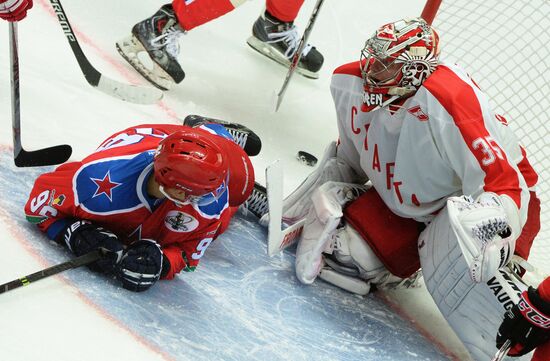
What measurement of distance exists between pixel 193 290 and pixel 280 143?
1340 millimetres

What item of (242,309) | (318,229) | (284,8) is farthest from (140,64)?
(242,309)

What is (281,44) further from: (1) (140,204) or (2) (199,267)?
(1) (140,204)

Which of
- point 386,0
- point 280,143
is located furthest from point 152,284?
point 386,0

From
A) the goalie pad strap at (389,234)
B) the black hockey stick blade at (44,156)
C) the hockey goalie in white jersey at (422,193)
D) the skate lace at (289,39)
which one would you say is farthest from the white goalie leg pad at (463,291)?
Result: the skate lace at (289,39)

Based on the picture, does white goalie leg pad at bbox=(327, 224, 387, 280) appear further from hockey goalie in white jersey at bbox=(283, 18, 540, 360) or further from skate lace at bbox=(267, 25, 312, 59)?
skate lace at bbox=(267, 25, 312, 59)

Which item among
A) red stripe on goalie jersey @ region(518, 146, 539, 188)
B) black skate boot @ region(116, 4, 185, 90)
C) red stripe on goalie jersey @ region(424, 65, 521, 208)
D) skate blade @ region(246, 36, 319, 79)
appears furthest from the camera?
skate blade @ region(246, 36, 319, 79)

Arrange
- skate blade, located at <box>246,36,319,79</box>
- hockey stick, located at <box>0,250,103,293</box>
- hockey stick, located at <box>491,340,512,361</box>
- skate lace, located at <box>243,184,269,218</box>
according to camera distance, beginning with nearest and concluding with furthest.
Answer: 1. hockey stick, located at <box>0,250,103,293</box>
2. hockey stick, located at <box>491,340,512,361</box>
3. skate lace, located at <box>243,184,269,218</box>
4. skate blade, located at <box>246,36,319,79</box>

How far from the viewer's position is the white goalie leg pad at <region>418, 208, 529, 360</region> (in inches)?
99.9

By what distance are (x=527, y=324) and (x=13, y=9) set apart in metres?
1.72

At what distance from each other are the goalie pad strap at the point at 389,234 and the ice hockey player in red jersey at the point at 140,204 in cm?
58

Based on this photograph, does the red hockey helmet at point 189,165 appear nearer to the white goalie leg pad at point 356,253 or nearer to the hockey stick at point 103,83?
the white goalie leg pad at point 356,253

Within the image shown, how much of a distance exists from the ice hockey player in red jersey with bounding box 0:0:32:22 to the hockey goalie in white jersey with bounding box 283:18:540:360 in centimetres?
106

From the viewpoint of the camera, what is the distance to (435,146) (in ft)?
8.44

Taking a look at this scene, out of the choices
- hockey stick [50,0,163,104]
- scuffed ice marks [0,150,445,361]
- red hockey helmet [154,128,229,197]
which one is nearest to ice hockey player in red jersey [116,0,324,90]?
hockey stick [50,0,163,104]
